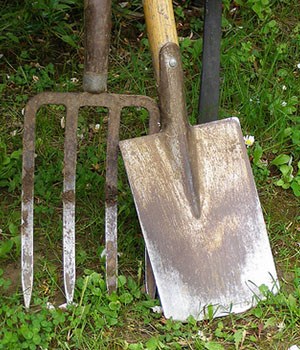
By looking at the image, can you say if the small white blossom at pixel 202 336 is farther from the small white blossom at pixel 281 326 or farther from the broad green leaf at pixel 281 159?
the broad green leaf at pixel 281 159

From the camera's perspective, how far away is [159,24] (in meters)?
2.45

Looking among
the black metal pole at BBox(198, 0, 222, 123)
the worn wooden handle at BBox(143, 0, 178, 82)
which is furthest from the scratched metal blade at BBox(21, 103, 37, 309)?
the black metal pole at BBox(198, 0, 222, 123)

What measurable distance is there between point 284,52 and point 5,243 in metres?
1.42

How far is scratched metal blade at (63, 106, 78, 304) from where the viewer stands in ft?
7.70

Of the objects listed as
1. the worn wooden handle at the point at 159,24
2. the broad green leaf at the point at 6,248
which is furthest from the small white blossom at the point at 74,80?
the broad green leaf at the point at 6,248

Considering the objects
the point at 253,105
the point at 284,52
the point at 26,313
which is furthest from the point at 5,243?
the point at 284,52

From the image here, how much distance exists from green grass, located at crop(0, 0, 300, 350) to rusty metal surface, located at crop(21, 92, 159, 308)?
7 centimetres

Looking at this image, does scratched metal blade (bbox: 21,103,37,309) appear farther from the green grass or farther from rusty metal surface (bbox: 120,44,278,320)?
rusty metal surface (bbox: 120,44,278,320)

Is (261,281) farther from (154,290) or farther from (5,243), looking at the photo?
(5,243)

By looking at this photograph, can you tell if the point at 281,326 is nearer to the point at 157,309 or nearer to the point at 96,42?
the point at 157,309

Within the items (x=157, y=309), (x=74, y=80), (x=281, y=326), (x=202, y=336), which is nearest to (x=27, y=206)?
(x=157, y=309)

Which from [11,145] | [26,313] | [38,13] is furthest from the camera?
[38,13]

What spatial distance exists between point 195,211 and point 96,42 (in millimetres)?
564

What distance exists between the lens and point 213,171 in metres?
2.43
